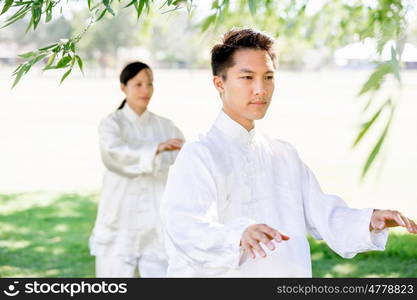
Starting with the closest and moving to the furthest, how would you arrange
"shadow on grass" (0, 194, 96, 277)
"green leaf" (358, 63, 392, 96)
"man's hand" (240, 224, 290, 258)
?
"green leaf" (358, 63, 392, 96) → "man's hand" (240, 224, 290, 258) → "shadow on grass" (0, 194, 96, 277)

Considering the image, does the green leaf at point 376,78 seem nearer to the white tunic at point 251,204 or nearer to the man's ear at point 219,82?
the white tunic at point 251,204

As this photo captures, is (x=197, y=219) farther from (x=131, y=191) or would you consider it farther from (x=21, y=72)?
(x=131, y=191)

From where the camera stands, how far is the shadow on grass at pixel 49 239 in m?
7.75

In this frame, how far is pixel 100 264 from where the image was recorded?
6008mm

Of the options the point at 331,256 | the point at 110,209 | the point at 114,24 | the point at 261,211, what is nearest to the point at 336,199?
the point at 261,211

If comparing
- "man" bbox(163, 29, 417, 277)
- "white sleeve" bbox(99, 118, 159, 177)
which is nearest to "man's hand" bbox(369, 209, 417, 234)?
"man" bbox(163, 29, 417, 277)

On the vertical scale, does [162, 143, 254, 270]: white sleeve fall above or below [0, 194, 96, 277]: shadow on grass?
below

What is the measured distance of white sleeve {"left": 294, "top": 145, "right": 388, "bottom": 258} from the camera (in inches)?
122

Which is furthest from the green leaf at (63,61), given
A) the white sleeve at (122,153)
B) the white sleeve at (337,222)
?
the white sleeve at (122,153)

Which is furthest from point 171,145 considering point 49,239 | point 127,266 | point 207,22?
point 49,239

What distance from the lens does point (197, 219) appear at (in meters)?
2.93

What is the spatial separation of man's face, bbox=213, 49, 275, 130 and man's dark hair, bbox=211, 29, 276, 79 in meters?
0.02

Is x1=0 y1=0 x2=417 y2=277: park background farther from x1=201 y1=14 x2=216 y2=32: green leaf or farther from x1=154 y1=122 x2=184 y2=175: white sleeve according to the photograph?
x1=154 y1=122 x2=184 y2=175: white sleeve

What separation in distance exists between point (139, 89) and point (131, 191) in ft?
2.42
